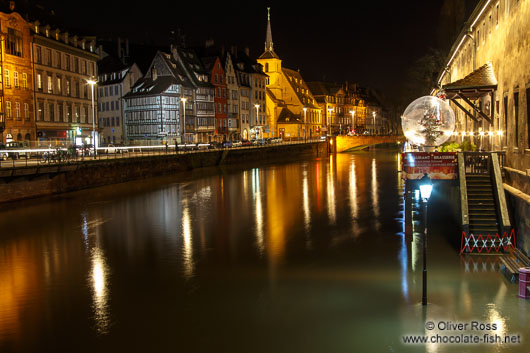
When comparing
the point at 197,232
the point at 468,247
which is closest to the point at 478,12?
the point at 468,247

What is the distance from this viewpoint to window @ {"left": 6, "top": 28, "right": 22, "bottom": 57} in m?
49.3

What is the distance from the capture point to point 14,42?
165 feet

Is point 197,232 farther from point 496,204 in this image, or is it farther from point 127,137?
point 127,137

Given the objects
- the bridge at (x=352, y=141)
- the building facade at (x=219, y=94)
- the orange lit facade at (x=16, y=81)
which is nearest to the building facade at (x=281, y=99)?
the bridge at (x=352, y=141)

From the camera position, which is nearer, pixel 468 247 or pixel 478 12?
pixel 468 247

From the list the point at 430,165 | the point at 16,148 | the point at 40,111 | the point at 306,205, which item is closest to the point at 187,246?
the point at 430,165

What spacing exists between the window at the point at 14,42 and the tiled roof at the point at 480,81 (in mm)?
40634

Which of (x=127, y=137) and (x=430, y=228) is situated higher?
(x=127, y=137)

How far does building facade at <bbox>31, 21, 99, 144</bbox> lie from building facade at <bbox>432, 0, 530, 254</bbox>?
35.8 meters

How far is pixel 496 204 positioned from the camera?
1992cm

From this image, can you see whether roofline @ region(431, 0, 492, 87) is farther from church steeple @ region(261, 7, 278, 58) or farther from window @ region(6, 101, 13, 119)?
church steeple @ region(261, 7, 278, 58)

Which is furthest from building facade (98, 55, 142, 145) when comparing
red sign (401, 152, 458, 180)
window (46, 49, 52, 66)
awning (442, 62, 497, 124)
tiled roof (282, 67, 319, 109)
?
red sign (401, 152, 458, 180)

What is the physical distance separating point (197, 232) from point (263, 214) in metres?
6.41

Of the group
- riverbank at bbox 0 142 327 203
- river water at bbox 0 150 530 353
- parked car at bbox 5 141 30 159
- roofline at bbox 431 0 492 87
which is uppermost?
roofline at bbox 431 0 492 87
